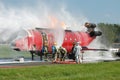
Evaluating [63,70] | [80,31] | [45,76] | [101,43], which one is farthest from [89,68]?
[101,43]

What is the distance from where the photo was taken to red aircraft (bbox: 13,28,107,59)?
35812 millimetres

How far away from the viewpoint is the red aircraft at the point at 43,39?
35812mm

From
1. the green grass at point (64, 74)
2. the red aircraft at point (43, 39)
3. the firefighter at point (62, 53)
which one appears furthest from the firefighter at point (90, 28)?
the green grass at point (64, 74)

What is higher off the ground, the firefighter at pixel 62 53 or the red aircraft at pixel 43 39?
the red aircraft at pixel 43 39

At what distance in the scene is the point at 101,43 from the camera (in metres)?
45.7

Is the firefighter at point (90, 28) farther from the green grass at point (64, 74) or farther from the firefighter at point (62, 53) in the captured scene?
the green grass at point (64, 74)

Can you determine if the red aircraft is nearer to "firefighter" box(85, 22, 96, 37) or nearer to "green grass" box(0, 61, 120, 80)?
"firefighter" box(85, 22, 96, 37)

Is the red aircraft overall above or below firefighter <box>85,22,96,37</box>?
below

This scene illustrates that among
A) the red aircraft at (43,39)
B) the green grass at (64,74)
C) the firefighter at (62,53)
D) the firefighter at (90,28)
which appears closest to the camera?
the green grass at (64,74)

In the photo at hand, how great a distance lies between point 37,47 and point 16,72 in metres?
14.7

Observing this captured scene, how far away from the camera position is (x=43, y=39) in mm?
36969

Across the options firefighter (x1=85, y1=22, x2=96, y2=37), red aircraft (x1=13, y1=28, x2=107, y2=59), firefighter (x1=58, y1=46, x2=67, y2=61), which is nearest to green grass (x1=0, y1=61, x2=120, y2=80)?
firefighter (x1=58, y1=46, x2=67, y2=61)

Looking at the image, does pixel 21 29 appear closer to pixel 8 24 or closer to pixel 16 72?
pixel 8 24

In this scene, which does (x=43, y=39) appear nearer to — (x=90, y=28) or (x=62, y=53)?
(x=62, y=53)
